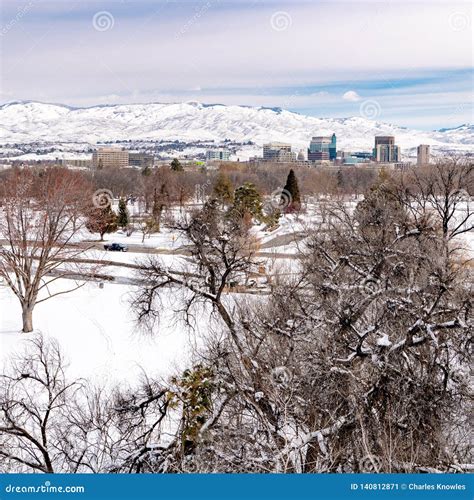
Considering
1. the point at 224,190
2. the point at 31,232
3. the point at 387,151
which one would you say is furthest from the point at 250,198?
the point at 387,151

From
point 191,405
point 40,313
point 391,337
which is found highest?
point 391,337

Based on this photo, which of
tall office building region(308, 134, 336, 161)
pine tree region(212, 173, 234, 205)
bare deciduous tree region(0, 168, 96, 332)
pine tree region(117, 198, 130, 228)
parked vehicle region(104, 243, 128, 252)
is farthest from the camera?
tall office building region(308, 134, 336, 161)

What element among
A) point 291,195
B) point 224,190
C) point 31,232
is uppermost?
point 224,190

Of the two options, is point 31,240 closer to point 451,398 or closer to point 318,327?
point 318,327

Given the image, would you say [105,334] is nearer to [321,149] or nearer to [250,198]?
[250,198]

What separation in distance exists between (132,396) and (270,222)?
113 feet

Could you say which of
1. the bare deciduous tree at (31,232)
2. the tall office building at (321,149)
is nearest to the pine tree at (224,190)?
the bare deciduous tree at (31,232)

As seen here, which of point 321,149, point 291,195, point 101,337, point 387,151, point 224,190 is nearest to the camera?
point 101,337

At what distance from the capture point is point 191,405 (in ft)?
31.6

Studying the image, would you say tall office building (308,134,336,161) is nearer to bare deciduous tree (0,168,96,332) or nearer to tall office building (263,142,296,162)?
tall office building (263,142,296,162)

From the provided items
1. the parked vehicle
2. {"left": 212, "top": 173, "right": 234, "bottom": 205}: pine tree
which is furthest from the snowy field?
{"left": 212, "top": 173, "right": 234, "bottom": 205}: pine tree

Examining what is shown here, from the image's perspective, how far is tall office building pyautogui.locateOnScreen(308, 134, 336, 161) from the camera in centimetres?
14838

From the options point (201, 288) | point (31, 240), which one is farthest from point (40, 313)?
point (201, 288)

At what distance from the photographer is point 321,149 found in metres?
151
